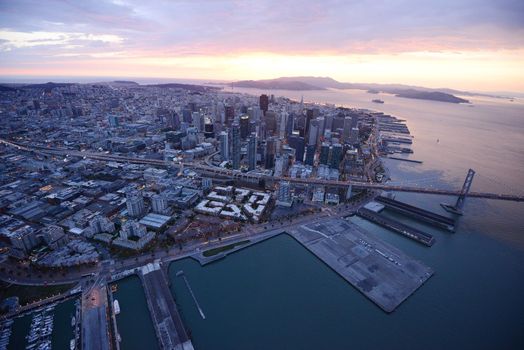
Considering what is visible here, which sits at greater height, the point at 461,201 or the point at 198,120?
the point at 198,120

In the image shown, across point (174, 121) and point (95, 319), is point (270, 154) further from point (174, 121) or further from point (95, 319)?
point (174, 121)

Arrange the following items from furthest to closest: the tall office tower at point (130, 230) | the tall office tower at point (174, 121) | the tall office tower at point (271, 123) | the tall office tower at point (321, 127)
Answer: the tall office tower at point (271, 123) → the tall office tower at point (174, 121) → the tall office tower at point (321, 127) → the tall office tower at point (130, 230)

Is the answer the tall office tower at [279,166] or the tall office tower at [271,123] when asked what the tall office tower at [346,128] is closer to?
the tall office tower at [271,123]

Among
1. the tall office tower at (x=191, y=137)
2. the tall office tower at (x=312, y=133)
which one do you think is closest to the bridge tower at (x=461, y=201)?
the tall office tower at (x=312, y=133)

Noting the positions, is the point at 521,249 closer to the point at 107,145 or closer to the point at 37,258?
the point at 37,258

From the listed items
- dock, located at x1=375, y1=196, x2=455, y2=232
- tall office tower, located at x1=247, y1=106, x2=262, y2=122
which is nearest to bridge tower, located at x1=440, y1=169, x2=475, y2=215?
dock, located at x1=375, y1=196, x2=455, y2=232

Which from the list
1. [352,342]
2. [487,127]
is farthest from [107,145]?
[487,127]

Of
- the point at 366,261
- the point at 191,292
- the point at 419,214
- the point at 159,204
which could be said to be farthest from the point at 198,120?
the point at 366,261
